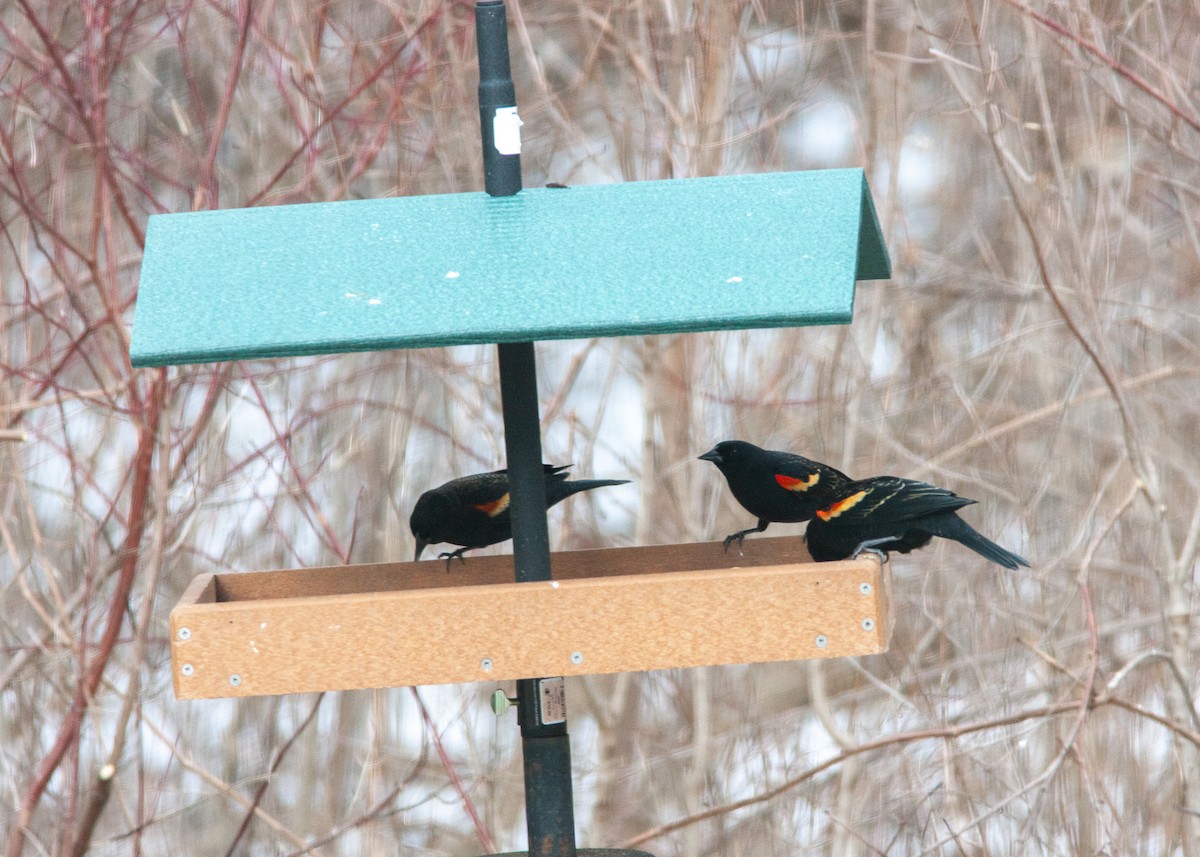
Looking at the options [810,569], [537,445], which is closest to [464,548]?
[537,445]

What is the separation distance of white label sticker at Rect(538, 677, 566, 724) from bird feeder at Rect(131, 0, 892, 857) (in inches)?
12.3

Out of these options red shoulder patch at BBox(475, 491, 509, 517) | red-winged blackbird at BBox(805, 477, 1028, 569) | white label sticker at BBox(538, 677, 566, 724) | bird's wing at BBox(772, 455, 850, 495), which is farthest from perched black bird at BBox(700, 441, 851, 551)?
white label sticker at BBox(538, 677, 566, 724)

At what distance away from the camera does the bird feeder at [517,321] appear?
252cm

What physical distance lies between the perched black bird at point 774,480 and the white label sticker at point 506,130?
0.91m

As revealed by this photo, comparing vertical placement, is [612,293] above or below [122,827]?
above

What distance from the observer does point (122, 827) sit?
21.2ft

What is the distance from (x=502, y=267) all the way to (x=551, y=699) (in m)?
0.88

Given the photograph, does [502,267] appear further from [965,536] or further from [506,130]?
[965,536]

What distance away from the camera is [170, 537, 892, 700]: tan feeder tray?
261 cm

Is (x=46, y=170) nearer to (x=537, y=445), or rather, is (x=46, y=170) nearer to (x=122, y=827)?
(x=122, y=827)

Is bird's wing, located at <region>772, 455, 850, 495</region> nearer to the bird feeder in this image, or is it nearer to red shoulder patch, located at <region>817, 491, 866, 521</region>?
red shoulder patch, located at <region>817, 491, 866, 521</region>

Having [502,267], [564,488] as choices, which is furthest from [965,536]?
[502,267]

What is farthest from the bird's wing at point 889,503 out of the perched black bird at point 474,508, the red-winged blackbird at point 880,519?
the perched black bird at point 474,508

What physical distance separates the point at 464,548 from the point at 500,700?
2.11ft
